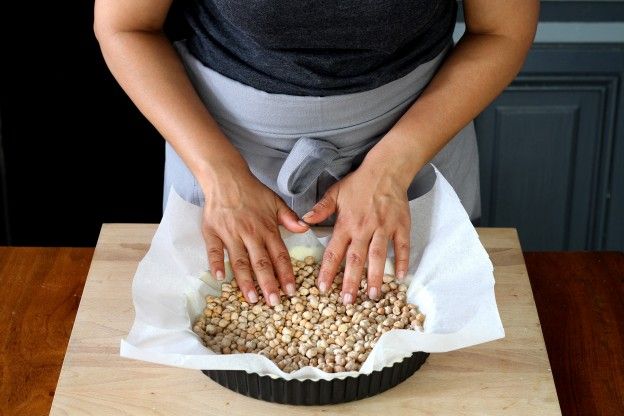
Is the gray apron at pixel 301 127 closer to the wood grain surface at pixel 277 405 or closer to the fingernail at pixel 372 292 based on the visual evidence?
the fingernail at pixel 372 292

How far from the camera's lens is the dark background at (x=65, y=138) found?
219cm

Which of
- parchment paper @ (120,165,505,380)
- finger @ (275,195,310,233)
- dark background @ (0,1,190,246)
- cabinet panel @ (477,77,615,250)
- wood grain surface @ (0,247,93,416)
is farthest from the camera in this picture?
cabinet panel @ (477,77,615,250)

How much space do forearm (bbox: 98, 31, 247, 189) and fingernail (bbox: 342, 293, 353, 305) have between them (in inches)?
9.0

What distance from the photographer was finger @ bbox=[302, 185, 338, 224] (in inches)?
49.7

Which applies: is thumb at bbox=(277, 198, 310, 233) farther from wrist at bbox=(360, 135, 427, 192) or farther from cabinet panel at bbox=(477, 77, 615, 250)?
cabinet panel at bbox=(477, 77, 615, 250)

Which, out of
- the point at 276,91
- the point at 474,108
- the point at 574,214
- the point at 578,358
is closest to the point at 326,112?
the point at 276,91

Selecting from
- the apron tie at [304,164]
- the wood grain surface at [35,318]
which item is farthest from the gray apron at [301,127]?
the wood grain surface at [35,318]

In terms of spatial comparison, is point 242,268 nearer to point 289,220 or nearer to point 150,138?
point 289,220

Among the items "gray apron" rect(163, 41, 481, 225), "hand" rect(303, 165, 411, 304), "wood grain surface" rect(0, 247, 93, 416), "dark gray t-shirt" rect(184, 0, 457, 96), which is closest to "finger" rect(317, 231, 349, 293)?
"hand" rect(303, 165, 411, 304)

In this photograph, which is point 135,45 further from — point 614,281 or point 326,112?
point 614,281

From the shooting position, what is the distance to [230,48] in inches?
52.2

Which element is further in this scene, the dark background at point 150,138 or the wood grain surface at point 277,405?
Result: the dark background at point 150,138

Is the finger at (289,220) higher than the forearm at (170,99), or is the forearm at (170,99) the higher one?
the forearm at (170,99)

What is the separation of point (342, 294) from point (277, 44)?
353mm
